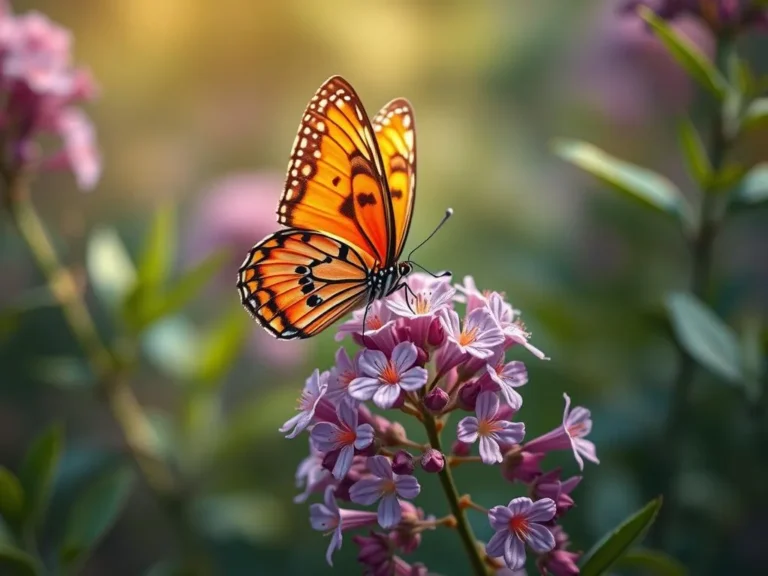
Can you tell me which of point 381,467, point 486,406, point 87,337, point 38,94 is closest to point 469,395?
point 486,406

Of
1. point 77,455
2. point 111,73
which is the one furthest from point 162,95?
point 77,455

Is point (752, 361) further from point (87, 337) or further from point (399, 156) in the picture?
point (87, 337)

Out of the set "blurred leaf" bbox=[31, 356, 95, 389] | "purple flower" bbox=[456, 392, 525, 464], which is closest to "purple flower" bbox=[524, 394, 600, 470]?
"purple flower" bbox=[456, 392, 525, 464]

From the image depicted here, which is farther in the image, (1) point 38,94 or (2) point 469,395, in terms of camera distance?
(1) point 38,94

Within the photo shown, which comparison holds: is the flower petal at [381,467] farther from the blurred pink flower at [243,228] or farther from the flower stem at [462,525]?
the blurred pink flower at [243,228]

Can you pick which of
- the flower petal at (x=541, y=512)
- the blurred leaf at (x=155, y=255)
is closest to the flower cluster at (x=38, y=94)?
the blurred leaf at (x=155, y=255)

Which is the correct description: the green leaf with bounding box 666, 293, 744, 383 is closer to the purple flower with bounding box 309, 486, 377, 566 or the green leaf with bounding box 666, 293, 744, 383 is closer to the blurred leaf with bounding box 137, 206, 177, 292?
the purple flower with bounding box 309, 486, 377, 566
